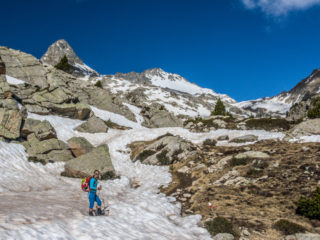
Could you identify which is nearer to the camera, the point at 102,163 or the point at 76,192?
the point at 76,192

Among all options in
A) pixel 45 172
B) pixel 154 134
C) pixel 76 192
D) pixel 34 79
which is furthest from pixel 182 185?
pixel 34 79

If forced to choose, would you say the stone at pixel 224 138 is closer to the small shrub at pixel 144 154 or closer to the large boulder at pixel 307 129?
the large boulder at pixel 307 129

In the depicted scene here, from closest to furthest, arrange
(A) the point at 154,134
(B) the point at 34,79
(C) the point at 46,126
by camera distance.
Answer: (C) the point at 46,126 < (A) the point at 154,134 < (B) the point at 34,79

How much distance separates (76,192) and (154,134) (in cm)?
1859

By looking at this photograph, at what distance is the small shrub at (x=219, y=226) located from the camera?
7962 millimetres

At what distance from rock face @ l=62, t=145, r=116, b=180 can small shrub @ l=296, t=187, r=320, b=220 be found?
1314 centimetres

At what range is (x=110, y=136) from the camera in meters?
30.8

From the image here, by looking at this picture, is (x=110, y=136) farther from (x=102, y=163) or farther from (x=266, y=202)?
(x=266, y=202)

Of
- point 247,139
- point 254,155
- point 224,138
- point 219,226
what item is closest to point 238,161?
point 254,155

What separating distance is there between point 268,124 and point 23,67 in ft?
156

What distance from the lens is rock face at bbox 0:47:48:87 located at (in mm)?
39938

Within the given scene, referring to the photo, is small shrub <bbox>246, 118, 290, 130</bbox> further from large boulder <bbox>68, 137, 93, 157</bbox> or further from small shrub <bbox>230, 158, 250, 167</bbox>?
large boulder <bbox>68, 137, 93, 157</bbox>

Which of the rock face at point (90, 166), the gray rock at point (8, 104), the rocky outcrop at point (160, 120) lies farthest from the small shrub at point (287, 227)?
the rocky outcrop at point (160, 120)

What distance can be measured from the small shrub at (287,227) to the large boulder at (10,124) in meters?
22.9
